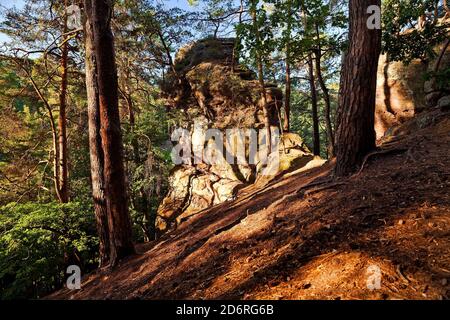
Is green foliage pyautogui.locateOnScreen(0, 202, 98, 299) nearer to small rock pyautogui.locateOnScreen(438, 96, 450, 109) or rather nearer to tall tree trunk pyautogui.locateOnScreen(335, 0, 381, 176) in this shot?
tall tree trunk pyautogui.locateOnScreen(335, 0, 381, 176)

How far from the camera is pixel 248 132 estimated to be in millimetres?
15953

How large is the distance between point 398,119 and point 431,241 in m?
8.30

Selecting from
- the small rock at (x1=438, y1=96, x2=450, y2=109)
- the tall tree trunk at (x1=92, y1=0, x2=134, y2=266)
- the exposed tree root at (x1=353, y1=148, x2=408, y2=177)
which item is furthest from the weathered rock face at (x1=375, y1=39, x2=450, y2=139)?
the tall tree trunk at (x1=92, y1=0, x2=134, y2=266)

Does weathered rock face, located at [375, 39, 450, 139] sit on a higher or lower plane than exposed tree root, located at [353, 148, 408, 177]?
higher

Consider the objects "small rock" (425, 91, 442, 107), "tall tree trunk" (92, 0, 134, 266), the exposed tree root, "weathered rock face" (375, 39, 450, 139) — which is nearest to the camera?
the exposed tree root

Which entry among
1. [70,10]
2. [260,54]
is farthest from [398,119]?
[70,10]

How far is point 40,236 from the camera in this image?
28.0ft

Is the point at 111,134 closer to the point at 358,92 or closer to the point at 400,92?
the point at 358,92

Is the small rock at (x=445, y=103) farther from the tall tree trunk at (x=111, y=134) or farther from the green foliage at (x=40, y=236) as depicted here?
the green foliage at (x=40, y=236)

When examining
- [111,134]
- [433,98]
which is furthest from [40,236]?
[433,98]

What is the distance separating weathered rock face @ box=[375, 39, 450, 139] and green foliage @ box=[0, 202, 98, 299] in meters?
10.6

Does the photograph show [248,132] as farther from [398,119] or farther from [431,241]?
[431,241]

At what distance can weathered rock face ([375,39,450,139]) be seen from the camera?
8.84 m

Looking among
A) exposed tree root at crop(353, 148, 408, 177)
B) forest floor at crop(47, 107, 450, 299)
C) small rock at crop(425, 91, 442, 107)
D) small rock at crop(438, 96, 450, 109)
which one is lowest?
forest floor at crop(47, 107, 450, 299)
